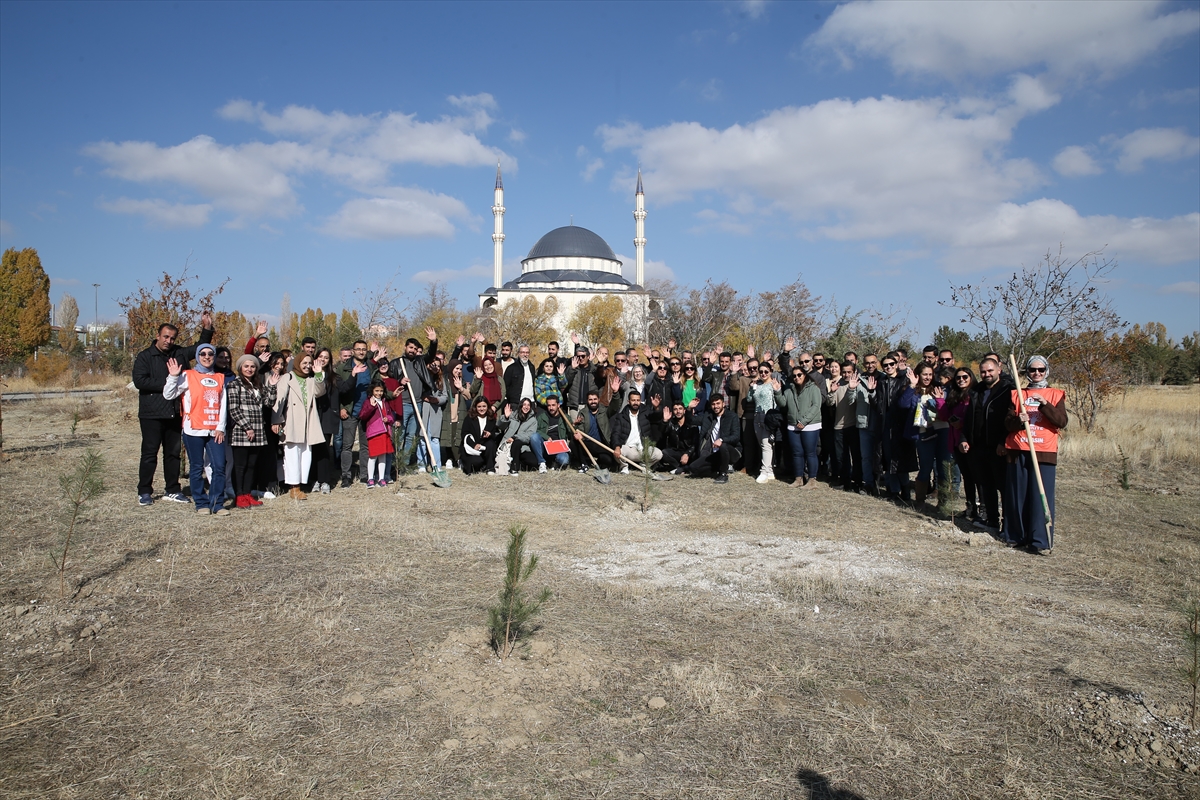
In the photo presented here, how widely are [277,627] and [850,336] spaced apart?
16.1m

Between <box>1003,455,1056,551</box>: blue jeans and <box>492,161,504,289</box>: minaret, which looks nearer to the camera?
<box>1003,455,1056,551</box>: blue jeans

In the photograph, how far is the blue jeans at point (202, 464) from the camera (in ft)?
25.5

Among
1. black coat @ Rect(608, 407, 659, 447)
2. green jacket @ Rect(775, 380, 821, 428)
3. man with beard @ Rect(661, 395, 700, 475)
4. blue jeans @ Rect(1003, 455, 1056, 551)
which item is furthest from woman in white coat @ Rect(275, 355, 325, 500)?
blue jeans @ Rect(1003, 455, 1056, 551)

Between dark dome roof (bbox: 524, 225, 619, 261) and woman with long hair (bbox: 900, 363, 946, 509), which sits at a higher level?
dark dome roof (bbox: 524, 225, 619, 261)

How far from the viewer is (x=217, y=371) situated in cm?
825

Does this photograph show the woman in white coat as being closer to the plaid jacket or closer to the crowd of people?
the crowd of people

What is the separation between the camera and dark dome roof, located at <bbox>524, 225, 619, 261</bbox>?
79812mm

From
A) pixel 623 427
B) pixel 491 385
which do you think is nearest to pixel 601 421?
pixel 623 427

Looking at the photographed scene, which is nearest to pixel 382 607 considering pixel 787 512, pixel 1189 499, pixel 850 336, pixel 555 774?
pixel 555 774

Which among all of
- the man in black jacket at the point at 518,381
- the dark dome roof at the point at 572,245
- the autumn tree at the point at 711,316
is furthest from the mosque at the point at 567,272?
the man in black jacket at the point at 518,381

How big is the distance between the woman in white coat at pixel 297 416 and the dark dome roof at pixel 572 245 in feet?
238

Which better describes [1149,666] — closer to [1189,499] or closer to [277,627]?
[277,627]

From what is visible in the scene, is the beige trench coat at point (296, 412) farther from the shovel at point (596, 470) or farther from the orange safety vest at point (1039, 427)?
the orange safety vest at point (1039, 427)

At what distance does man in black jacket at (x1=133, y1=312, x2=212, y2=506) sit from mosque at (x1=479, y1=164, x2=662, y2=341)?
54541 mm
